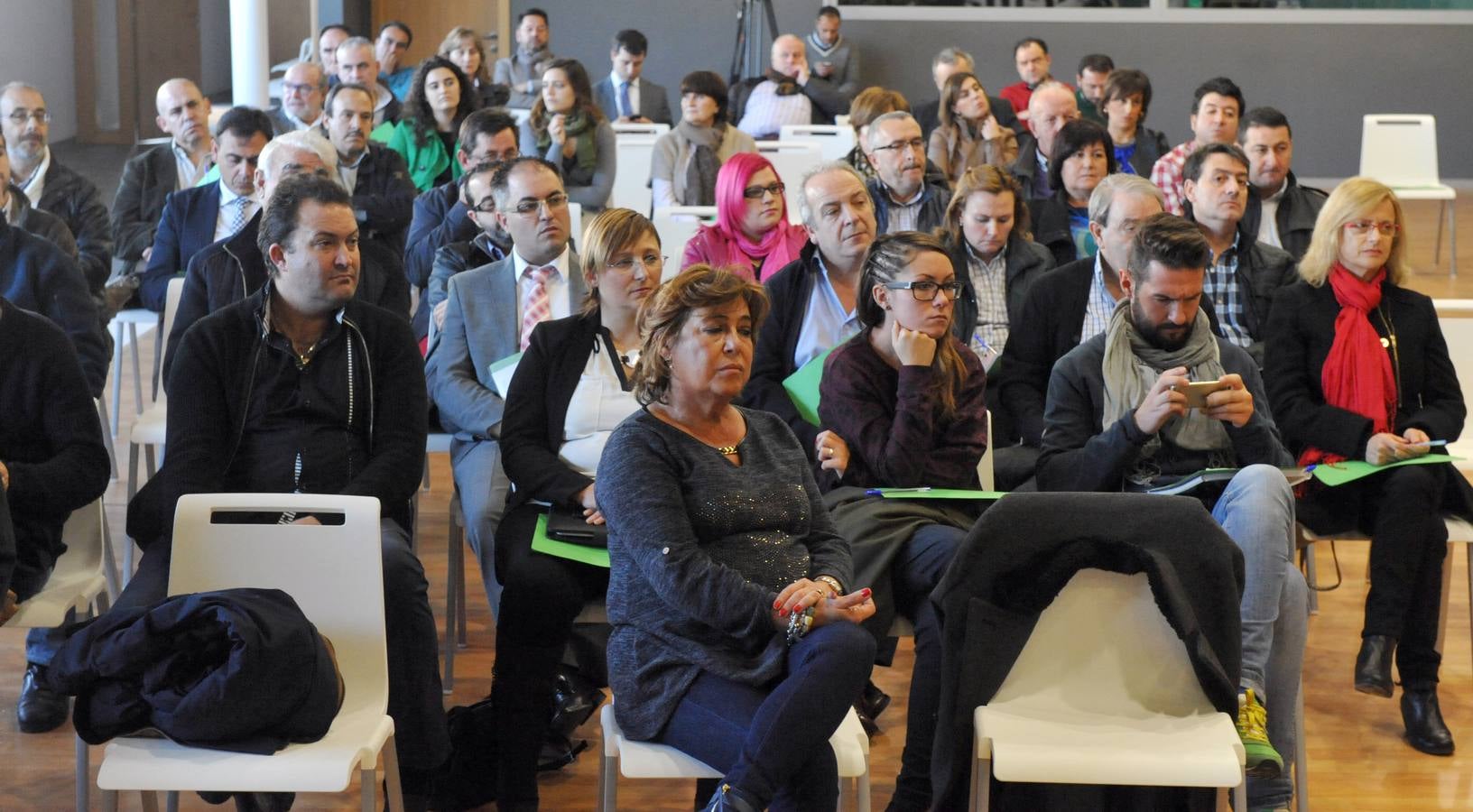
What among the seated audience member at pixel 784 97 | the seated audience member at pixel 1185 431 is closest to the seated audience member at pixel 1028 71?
the seated audience member at pixel 784 97

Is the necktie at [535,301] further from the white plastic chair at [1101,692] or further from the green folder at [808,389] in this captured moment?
the white plastic chair at [1101,692]

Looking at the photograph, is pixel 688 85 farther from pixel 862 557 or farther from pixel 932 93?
pixel 932 93

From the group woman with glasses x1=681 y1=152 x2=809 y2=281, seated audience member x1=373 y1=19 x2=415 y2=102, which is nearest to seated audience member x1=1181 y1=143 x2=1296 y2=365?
woman with glasses x1=681 y1=152 x2=809 y2=281

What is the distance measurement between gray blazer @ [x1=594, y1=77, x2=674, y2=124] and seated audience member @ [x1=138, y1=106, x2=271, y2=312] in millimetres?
4535

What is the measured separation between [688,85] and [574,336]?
3585 mm

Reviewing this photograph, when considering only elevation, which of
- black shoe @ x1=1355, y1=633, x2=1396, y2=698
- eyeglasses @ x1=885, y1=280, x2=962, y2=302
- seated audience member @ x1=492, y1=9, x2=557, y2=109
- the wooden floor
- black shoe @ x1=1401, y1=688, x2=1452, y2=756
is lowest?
the wooden floor

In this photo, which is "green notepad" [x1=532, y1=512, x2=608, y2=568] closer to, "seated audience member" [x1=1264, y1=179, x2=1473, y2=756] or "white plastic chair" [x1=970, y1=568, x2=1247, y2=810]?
"white plastic chair" [x1=970, y1=568, x2=1247, y2=810]

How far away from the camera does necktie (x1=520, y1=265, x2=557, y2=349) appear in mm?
3627

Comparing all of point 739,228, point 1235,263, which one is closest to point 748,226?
point 739,228

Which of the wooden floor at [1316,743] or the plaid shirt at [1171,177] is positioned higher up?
the plaid shirt at [1171,177]

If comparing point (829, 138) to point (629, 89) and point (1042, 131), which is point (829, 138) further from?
point (629, 89)

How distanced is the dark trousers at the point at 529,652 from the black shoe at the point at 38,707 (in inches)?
41.7

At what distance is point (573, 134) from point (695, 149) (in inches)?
21.9

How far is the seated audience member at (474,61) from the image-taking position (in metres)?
7.83
